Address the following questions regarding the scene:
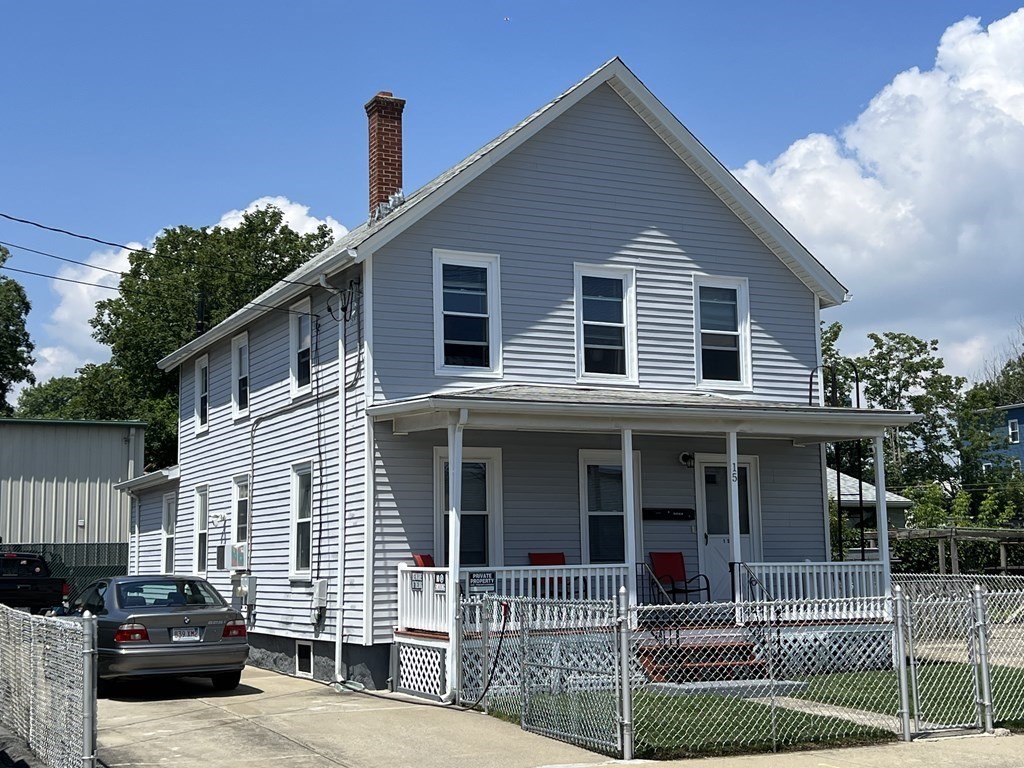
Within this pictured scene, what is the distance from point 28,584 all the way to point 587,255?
1366cm

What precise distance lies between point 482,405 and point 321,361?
4.11 m

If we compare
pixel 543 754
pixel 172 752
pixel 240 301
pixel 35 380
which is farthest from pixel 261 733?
pixel 35 380

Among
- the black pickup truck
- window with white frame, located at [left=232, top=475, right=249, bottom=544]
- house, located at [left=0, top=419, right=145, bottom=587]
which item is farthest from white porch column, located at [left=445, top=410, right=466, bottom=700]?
house, located at [left=0, top=419, right=145, bottom=587]

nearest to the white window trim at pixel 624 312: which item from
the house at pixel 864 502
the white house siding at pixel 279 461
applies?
the white house siding at pixel 279 461

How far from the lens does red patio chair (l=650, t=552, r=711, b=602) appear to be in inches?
711

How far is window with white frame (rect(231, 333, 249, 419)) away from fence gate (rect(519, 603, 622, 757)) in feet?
33.3

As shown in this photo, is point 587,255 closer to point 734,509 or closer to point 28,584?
point 734,509

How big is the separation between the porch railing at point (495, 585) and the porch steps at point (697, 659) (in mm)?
1136

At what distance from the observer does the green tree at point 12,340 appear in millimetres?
60469

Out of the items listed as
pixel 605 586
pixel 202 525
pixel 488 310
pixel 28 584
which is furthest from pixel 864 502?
pixel 28 584

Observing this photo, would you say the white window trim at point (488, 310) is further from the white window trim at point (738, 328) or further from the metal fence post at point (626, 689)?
the metal fence post at point (626, 689)

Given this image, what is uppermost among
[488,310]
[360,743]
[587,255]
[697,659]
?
[587,255]

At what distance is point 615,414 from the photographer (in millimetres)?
15914

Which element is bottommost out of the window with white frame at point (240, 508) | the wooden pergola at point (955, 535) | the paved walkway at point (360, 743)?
the paved walkway at point (360, 743)
